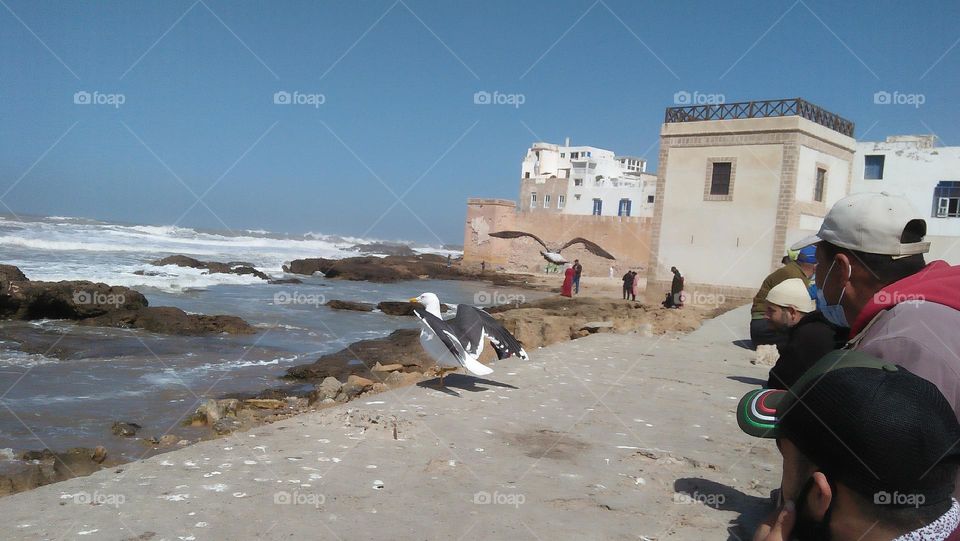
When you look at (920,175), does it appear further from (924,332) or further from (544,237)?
(924,332)

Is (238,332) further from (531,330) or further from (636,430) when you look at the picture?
(636,430)

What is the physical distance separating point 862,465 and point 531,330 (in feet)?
40.4

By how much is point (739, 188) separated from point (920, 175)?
25.0 feet

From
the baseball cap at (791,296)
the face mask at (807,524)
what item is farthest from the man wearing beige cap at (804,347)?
the face mask at (807,524)

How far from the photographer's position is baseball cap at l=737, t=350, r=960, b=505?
145 centimetres

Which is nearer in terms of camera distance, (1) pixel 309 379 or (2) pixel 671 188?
(1) pixel 309 379

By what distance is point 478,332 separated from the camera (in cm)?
674

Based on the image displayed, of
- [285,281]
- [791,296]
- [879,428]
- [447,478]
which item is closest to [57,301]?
[447,478]

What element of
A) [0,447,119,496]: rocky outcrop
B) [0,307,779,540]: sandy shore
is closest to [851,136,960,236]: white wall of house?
[0,307,779,540]: sandy shore

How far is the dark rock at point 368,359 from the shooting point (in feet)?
36.9

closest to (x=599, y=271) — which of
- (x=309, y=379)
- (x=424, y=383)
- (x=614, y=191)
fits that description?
(x=614, y=191)

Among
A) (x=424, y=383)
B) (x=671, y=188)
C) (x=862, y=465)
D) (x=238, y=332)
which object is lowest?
(x=238, y=332)

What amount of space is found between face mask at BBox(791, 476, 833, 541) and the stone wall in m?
37.5

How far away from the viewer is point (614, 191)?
183ft
